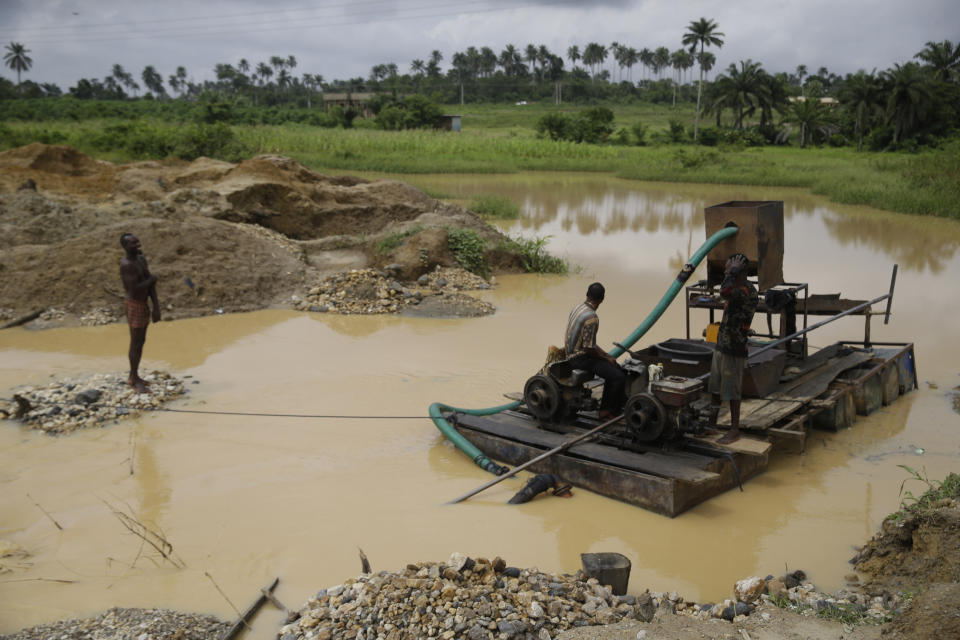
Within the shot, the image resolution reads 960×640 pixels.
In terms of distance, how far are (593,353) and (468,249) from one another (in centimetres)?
803

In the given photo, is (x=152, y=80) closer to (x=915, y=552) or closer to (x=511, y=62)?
(x=511, y=62)

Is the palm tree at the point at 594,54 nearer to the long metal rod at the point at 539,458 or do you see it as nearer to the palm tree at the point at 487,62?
the palm tree at the point at 487,62

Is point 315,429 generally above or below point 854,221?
below

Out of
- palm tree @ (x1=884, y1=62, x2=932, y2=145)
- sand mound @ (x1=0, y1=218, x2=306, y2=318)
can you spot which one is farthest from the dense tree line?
sand mound @ (x1=0, y1=218, x2=306, y2=318)

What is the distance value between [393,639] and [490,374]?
5.38 meters

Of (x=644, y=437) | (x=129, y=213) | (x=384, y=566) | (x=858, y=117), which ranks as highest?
(x=858, y=117)

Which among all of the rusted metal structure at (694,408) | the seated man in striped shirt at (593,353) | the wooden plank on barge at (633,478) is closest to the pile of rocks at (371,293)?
the rusted metal structure at (694,408)

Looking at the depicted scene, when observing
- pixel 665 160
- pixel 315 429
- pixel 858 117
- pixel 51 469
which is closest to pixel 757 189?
pixel 665 160

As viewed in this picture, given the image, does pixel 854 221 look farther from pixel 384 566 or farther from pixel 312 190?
pixel 384 566

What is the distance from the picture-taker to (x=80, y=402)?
7.37 m

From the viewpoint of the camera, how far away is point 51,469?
6285mm

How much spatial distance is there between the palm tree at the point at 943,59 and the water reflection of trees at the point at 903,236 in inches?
1366

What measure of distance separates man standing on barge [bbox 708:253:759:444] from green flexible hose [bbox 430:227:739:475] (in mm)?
408

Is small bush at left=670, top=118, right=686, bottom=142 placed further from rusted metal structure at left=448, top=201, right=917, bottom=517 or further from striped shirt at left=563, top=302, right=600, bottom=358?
striped shirt at left=563, top=302, right=600, bottom=358
